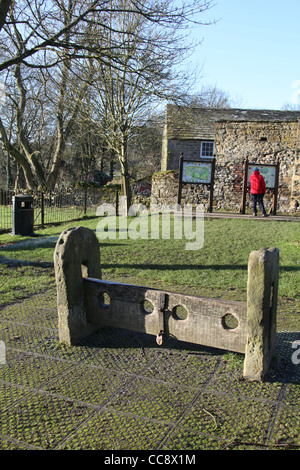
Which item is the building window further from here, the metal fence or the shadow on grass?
the shadow on grass

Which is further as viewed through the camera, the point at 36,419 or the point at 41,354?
the point at 41,354

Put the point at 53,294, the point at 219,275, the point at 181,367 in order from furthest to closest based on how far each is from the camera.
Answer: the point at 219,275 < the point at 53,294 < the point at 181,367

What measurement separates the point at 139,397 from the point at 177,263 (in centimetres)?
504

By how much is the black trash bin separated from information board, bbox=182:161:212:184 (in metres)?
6.31

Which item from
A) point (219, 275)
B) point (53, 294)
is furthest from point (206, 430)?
point (219, 275)

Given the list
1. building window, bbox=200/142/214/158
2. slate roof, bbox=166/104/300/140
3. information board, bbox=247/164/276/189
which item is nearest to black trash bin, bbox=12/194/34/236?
information board, bbox=247/164/276/189

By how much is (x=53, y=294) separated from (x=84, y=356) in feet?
8.03

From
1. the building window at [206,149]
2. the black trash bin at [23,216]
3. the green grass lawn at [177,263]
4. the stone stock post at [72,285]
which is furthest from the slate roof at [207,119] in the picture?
the stone stock post at [72,285]

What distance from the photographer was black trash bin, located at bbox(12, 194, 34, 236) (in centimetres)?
1259

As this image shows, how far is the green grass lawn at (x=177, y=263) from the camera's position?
22.2 ft

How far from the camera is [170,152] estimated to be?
28547 mm

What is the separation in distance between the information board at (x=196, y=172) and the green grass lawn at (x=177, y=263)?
444cm
